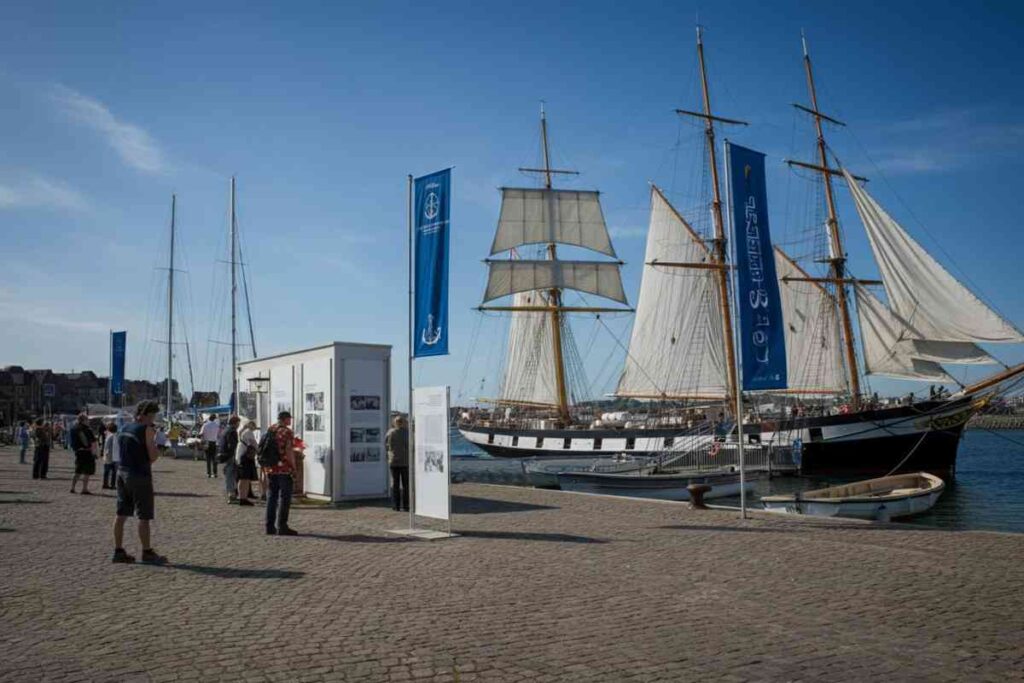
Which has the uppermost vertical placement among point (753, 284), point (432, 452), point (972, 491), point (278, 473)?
point (753, 284)

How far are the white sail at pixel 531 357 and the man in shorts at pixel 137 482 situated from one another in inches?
2271

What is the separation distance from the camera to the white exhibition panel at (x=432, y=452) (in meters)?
12.7

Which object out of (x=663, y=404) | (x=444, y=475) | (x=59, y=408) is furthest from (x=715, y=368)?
(x=59, y=408)

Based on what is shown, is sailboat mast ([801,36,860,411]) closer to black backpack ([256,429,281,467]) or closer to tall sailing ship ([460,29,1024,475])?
tall sailing ship ([460,29,1024,475])

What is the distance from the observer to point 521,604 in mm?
7797

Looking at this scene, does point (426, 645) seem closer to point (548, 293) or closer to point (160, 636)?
point (160, 636)

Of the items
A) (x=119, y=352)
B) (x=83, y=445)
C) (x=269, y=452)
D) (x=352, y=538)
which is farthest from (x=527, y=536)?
(x=119, y=352)

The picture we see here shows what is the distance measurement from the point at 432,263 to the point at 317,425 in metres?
5.46

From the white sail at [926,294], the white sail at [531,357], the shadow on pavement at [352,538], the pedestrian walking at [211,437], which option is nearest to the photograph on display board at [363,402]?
the shadow on pavement at [352,538]

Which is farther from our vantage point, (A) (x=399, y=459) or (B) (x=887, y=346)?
(B) (x=887, y=346)

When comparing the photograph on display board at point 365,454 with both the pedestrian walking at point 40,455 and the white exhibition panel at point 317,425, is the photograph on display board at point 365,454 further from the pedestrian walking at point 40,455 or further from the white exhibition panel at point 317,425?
the pedestrian walking at point 40,455

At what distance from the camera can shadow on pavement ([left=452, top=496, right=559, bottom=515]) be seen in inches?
627

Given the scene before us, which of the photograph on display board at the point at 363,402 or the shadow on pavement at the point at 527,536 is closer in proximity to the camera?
the shadow on pavement at the point at 527,536

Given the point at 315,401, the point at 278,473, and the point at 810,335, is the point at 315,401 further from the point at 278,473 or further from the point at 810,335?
the point at 810,335
